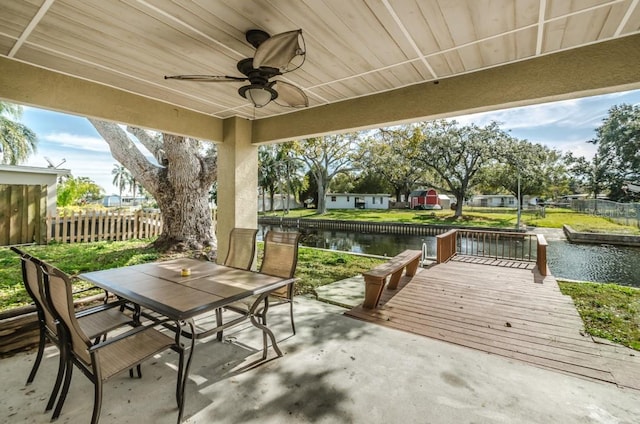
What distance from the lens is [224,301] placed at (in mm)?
2086

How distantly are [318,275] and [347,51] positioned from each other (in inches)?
161

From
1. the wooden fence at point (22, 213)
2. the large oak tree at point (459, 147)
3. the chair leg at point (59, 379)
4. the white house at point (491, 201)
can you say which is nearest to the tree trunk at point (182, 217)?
the wooden fence at point (22, 213)

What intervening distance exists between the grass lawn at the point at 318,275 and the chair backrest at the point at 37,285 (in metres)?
2.22

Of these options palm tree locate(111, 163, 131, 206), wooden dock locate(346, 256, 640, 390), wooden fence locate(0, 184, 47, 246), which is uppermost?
palm tree locate(111, 163, 131, 206)

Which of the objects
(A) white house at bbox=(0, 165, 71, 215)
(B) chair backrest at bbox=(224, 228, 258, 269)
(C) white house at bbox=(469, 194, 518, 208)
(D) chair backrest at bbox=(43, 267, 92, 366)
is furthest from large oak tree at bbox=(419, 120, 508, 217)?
(C) white house at bbox=(469, 194, 518, 208)

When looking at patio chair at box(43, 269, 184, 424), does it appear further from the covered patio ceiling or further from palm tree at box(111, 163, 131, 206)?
palm tree at box(111, 163, 131, 206)

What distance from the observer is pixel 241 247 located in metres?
3.62

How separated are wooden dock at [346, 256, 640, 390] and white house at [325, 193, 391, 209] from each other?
31.7 meters

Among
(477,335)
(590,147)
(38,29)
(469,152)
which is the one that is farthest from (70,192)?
(590,147)

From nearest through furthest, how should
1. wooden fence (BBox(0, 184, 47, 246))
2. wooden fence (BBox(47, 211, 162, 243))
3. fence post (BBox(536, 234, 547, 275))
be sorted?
fence post (BBox(536, 234, 547, 275)) < wooden fence (BBox(0, 184, 47, 246)) < wooden fence (BBox(47, 211, 162, 243))

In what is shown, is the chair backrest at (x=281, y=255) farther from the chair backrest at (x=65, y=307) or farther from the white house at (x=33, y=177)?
the white house at (x=33, y=177)

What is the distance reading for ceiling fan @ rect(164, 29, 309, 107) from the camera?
1.79 meters

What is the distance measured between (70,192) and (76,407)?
12.9 m

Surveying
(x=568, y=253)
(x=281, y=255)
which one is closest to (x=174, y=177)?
(x=281, y=255)
